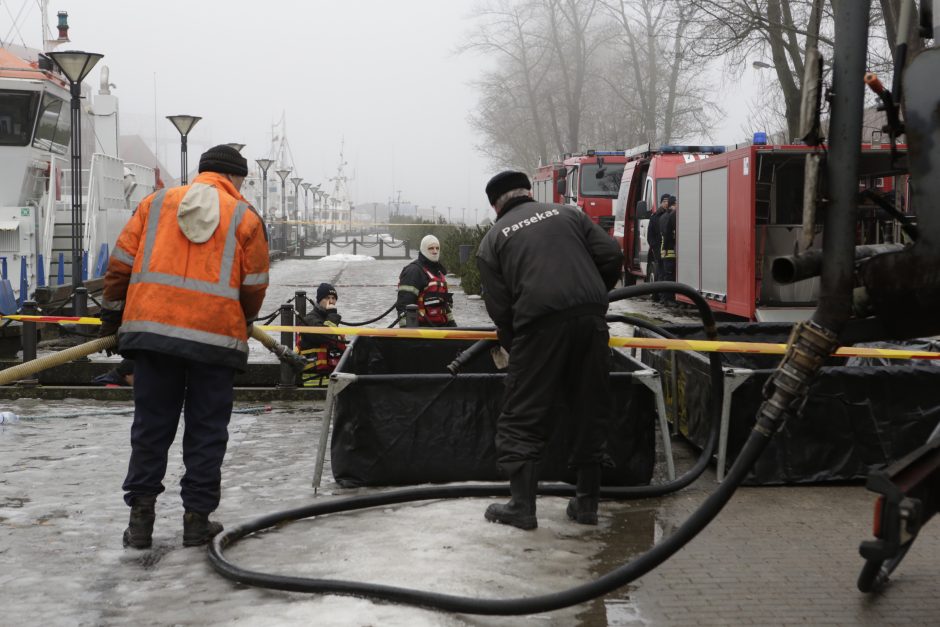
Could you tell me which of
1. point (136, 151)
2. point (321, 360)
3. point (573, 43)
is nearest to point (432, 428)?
point (321, 360)

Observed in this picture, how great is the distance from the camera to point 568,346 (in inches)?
228

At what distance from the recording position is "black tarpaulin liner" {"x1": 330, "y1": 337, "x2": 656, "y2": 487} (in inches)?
268

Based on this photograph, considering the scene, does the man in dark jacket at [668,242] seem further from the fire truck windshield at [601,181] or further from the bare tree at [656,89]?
the bare tree at [656,89]

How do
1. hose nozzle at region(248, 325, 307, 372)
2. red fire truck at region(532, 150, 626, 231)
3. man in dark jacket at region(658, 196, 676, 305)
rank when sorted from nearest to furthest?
1. hose nozzle at region(248, 325, 307, 372)
2. man in dark jacket at region(658, 196, 676, 305)
3. red fire truck at region(532, 150, 626, 231)

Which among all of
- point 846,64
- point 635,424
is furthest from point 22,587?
point 846,64

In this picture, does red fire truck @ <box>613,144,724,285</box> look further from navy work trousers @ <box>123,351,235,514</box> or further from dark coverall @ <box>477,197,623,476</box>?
navy work trousers @ <box>123,351,235,514</box>

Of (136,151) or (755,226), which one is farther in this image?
(136,151)

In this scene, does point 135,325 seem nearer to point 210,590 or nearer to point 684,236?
point 210,590

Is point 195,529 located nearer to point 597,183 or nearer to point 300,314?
point 300,314

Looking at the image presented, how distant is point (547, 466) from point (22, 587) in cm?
285

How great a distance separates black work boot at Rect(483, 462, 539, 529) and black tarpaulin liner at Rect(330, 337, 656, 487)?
100cm

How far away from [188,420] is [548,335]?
183 cm

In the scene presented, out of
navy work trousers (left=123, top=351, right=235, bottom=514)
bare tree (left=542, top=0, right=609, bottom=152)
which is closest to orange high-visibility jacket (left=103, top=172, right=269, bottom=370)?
navy work trousers (left=123, top=351, right=235, bottom=514)

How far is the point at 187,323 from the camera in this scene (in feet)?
18.2
